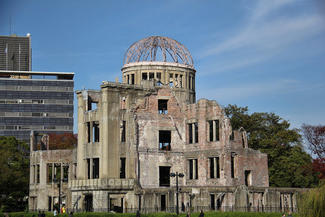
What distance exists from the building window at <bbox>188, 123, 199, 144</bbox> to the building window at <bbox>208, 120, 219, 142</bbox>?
1.69m

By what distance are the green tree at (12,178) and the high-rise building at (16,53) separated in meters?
85.6

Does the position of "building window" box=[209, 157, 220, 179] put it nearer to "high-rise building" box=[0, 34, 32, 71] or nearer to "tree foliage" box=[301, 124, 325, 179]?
"tree foliage" box=[301, 124, 325, 179]

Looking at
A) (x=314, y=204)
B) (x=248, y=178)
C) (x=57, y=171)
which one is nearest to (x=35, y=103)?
(x=57, y=171)

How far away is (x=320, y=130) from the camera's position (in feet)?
246

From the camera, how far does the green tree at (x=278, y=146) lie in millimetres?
71625

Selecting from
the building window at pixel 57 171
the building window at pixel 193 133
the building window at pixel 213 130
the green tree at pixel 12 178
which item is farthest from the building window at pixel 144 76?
the green tree at pixel 12 178

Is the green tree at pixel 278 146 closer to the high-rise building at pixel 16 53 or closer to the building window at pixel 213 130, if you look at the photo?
the building window at pixel 213 130

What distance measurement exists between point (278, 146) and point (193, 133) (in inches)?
547

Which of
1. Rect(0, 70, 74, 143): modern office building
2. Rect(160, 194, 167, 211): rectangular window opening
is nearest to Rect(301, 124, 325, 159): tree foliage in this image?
Rect(160, 194, 167, 211): rectangular window opening

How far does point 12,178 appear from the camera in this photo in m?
76.1

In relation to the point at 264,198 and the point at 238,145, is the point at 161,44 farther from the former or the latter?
the point at 264,198

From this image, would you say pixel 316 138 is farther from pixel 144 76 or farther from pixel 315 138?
pixel 144 76

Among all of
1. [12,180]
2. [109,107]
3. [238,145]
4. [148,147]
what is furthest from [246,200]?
[12,180]

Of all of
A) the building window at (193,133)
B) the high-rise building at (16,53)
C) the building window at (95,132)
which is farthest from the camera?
the high-rise building at (16,53)
